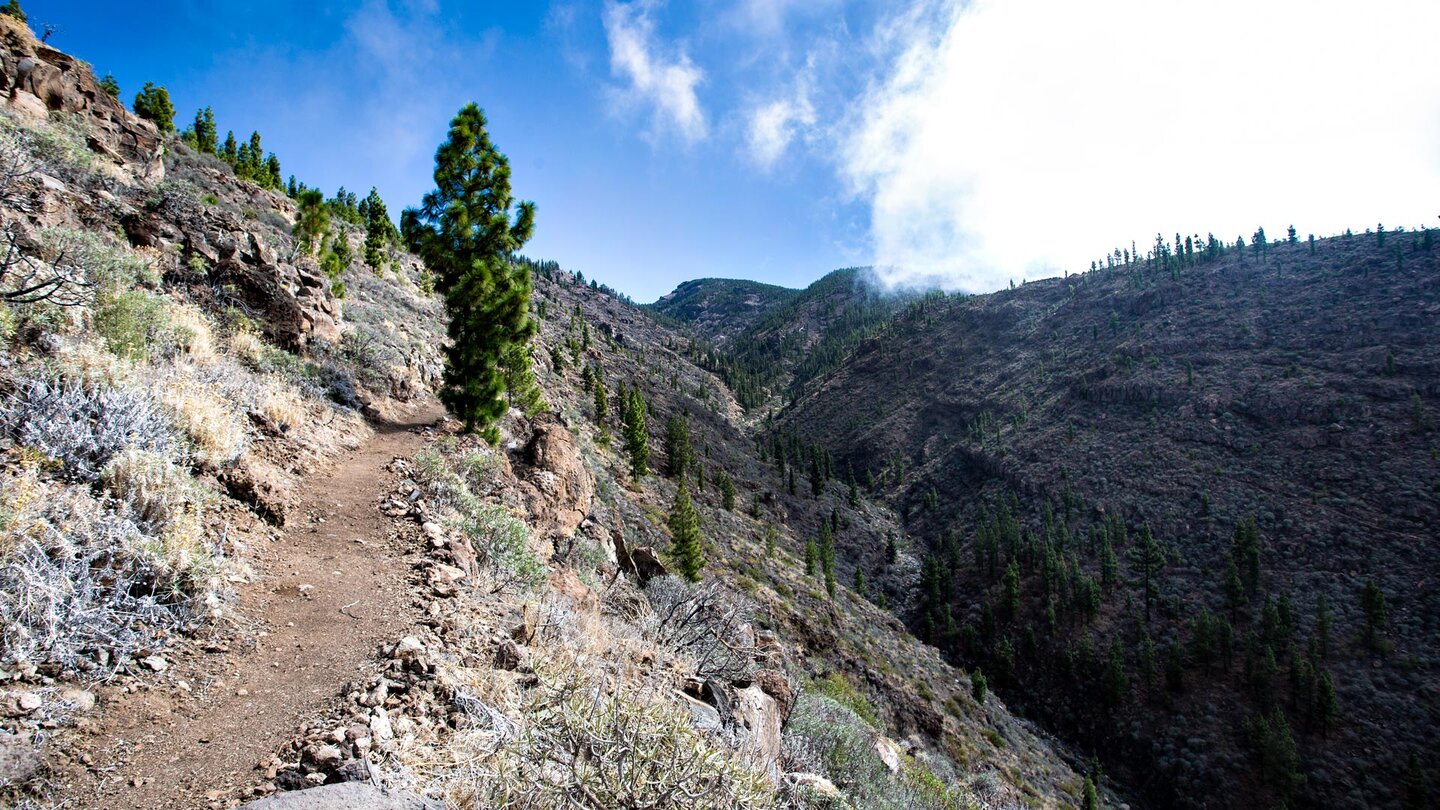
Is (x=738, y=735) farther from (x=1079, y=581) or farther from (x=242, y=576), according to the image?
(x=1079, y=581)

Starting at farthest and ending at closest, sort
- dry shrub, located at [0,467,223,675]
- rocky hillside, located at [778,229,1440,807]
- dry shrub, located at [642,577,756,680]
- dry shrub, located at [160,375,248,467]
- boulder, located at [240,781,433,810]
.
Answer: rocky hillside, located at [778,229,1440,807], dry shrub, located at [642,577,756,680], dry shrub, located at [160,375,248,467], dry shrub, located at [0,467,223,675], boulder, located at [240,781,433,810]

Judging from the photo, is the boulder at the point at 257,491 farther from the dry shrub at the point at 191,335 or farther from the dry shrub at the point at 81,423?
the dry shrub at the point at 191,335

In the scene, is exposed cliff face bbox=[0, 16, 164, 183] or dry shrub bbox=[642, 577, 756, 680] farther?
exposed cliff face bbox=[0, 16, 164, 183]

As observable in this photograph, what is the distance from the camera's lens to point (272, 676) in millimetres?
3688

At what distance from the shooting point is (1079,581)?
66750mm

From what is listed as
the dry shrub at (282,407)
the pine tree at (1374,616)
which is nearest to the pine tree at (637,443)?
the dry shrub at (282,407)

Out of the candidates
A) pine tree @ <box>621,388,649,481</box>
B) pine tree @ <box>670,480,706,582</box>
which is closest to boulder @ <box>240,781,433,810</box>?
pine tree @ <box>670,480,706,582</box>

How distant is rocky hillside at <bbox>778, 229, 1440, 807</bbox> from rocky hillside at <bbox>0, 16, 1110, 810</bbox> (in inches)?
2484

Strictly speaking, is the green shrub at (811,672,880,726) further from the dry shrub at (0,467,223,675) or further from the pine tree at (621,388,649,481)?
the pine tree at (621,388,649,481)

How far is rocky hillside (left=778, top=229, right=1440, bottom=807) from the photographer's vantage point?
5038 centimetres

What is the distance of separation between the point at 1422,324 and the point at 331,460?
459 feet

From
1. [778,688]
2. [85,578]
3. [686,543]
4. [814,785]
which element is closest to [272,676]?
[85,578]

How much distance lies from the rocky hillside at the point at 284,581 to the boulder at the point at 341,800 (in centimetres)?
2

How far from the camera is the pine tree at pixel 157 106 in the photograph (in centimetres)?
3788
